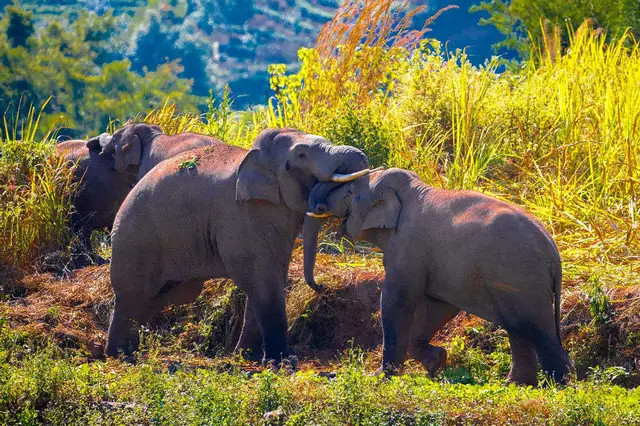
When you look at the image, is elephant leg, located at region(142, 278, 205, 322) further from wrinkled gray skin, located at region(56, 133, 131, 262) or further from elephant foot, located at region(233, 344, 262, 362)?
wrinkled gray skin, located at region(56, 133, 131, 262)

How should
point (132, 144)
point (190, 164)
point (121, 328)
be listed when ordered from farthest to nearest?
point (132, 144), point (121, 328), point (190, 164)

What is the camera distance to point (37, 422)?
30.0 ft

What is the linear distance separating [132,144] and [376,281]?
259cm

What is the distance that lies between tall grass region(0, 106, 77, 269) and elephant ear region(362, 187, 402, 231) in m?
4.61

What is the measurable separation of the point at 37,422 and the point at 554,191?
231 inches

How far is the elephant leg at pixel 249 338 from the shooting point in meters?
11.6

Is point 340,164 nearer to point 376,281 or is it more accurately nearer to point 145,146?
point 376,281

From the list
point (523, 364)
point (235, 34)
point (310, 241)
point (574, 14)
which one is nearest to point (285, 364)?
point (310, 241)

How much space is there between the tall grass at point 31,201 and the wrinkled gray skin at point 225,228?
2.66 m

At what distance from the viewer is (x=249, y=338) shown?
11680 mm

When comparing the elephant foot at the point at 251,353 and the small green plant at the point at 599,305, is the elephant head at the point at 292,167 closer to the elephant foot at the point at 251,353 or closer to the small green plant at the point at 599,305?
the elephant foot at the point at 251,353

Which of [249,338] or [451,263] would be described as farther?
[249,338]

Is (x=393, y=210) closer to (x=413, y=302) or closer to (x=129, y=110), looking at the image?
(x=413, y=302)

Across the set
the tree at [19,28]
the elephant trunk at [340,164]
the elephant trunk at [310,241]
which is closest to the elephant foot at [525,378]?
the elephant trunk at [310,241]
